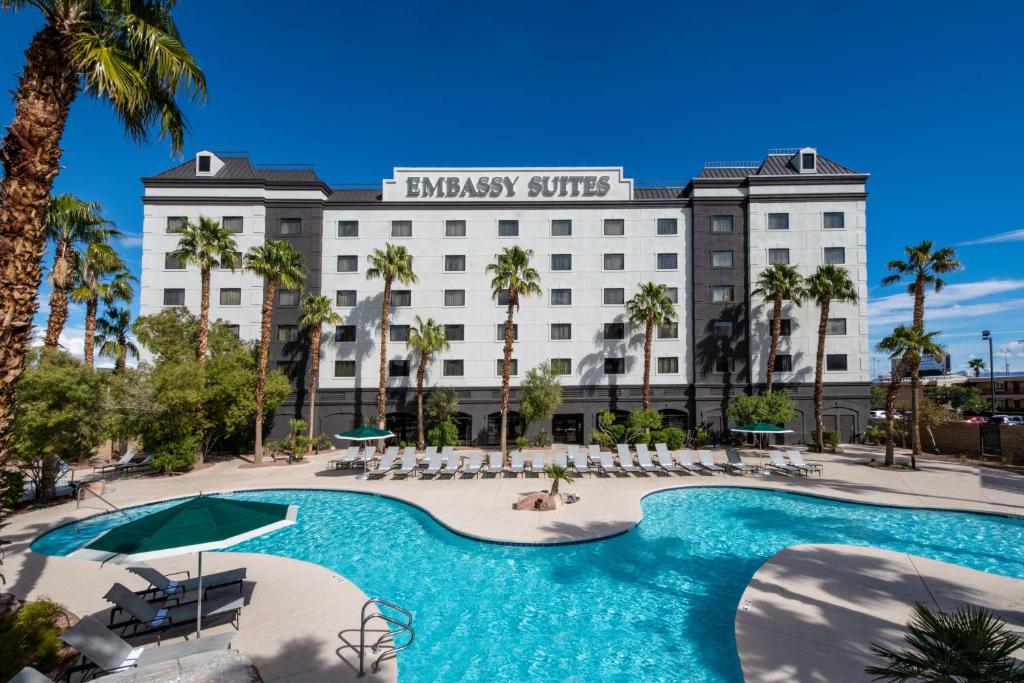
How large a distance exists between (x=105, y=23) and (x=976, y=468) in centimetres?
3376

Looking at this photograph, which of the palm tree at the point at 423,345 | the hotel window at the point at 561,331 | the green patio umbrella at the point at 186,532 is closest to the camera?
the green patio umbrella at the point at 186,532

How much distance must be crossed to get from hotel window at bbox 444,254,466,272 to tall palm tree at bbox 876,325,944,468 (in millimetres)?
23698

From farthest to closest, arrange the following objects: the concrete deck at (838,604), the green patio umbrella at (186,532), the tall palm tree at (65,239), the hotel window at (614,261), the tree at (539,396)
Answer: the hotel window at (614,261), the tree at (539,396), the tall palm tree at (65,239), the green patio umbrella at (186,532), the concrete deck at (838,604)

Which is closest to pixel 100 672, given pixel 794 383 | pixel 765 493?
pixel 765 493

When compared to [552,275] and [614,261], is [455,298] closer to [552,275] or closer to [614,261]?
[552,275]

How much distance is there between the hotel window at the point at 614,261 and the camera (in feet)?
100

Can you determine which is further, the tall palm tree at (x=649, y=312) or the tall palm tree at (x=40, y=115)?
the tall palm tree at (x=649, y=312)

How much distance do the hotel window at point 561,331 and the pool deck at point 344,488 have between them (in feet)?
38.3

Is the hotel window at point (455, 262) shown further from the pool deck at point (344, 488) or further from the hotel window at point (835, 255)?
the hotel window at point (835, 255)

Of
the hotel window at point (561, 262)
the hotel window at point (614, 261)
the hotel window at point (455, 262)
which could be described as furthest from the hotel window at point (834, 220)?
the hotel window at point (455, 262)

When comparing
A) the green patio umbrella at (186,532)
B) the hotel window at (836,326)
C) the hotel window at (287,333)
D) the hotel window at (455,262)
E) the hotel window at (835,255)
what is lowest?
the green patio umbrella at (186,532)

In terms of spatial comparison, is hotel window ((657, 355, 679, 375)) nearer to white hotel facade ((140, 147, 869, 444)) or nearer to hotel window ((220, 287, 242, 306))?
white hotel facade ((140, 147, 869, 444))

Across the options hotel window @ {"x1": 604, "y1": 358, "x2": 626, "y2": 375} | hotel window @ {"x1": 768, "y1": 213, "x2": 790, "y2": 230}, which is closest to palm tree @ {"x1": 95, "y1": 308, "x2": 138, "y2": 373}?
hotel window @ {"x1": 604, "y1": 358, "x2": 626, "y2": 375}

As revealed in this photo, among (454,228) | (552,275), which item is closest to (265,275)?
(454,228)
